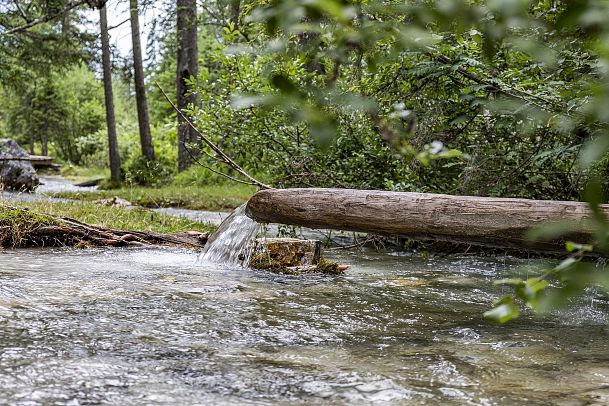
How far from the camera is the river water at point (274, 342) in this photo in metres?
2.60

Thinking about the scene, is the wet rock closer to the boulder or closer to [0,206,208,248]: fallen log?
[0,206,208,248]: fallen log

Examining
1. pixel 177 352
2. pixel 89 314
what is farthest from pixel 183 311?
pixel 177 352

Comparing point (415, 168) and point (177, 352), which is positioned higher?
point (415, 168)

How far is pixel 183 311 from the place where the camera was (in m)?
4.01

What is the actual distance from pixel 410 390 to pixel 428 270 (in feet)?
12.6

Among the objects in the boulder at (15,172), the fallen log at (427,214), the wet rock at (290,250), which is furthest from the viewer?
the boulder at (15,172)

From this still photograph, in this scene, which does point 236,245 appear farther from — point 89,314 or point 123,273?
point 89,314

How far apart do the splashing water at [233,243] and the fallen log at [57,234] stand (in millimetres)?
806

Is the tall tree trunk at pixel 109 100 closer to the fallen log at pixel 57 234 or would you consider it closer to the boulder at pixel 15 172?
the boulder at pixel 15 172

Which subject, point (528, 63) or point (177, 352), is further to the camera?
point (528, 63)

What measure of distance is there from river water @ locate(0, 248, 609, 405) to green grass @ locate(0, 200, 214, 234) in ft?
9.98

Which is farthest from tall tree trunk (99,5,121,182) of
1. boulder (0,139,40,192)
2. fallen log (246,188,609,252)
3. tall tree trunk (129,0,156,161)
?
fallen log (246,188,609,252)

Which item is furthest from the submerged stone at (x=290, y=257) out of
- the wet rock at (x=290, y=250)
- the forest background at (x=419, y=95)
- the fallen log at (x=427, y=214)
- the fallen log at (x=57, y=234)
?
the fallen log at (x=57, y=234)

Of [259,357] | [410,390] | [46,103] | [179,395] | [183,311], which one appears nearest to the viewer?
[179,395]
